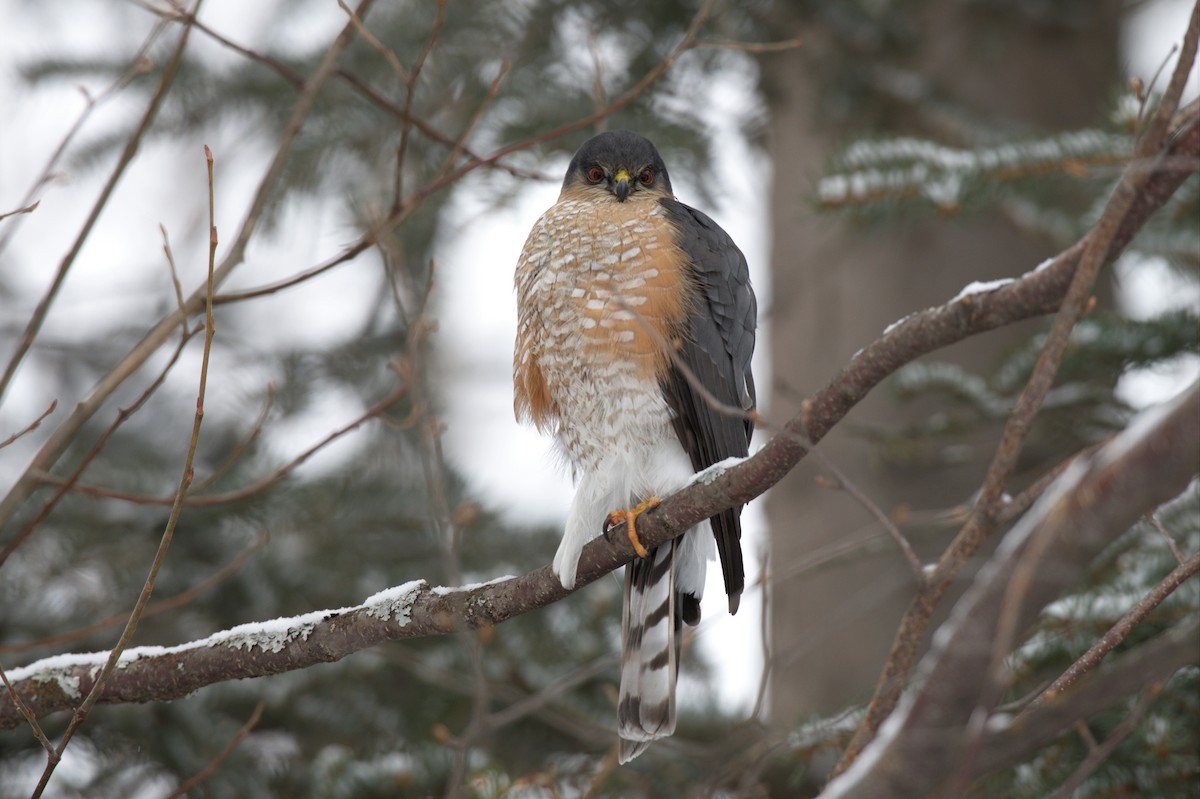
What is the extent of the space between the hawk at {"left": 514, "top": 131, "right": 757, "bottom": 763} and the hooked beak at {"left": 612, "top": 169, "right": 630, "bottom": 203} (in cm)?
18

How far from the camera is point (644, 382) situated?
344cm

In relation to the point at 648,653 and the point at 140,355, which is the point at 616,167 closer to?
the point at 648,653

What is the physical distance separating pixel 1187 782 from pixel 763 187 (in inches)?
160

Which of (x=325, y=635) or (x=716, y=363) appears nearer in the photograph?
(x=325, y=635)

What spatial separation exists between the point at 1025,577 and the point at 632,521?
4.95 feet

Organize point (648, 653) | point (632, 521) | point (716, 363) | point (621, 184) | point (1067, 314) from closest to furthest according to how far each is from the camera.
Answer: point (1067, 314) < point (632, 521) < point (648, 653) < point (716, 363) < point (621, 184)

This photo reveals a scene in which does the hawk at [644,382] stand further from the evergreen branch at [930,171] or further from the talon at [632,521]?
the evergreen branch at [930,171]

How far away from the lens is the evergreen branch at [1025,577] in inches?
54.9

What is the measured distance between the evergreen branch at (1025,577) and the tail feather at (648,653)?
5.91ft

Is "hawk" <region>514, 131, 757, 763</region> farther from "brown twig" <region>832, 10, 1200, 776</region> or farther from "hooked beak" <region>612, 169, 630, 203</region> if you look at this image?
"brown twig" <region>832, 10, 1200, 776</region>

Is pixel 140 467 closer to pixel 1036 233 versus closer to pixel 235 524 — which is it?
pixel 235 524

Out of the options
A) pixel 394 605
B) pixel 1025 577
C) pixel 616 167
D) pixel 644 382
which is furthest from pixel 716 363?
pixel 1025 577

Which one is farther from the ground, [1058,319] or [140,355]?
[140,355]

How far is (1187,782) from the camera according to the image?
328cm
